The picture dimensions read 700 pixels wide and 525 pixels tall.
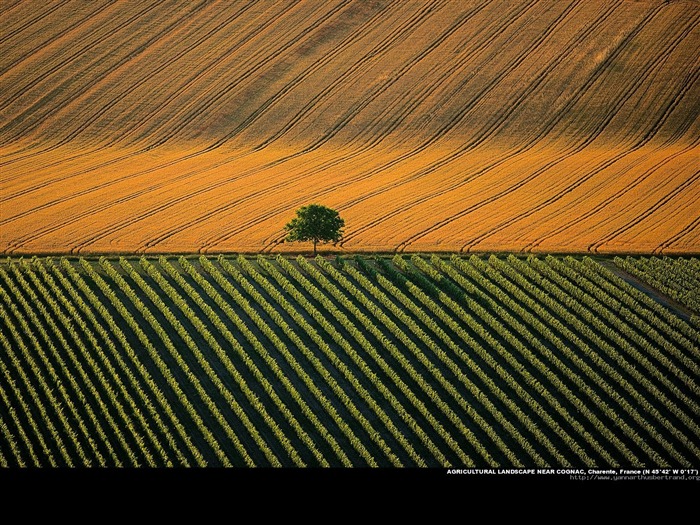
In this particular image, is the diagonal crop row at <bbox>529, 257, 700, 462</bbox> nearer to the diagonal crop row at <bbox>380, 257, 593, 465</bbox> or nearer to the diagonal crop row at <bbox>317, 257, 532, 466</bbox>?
the diagonal crop row at <bbox>380, 257, 593, 465</bbox>

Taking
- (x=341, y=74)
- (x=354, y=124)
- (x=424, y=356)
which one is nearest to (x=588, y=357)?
(x=424, y=356)

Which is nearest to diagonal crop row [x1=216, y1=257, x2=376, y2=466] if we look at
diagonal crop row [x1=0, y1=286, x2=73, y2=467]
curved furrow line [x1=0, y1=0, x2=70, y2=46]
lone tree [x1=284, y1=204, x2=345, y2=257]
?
lone tree [x1=284, y1=204, x2=345, y2=257]

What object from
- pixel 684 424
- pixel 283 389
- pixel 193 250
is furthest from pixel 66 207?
pixel 684 424

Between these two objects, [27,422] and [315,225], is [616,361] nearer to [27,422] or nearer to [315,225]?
[315,225]

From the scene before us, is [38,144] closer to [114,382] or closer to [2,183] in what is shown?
[2,183]

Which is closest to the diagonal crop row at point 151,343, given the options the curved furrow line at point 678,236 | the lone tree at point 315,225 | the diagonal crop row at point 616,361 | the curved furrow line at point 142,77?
the lone tree at point 315,225

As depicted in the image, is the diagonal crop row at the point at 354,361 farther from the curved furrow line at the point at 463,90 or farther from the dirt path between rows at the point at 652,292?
the curved furrow line at the point at 463,90
